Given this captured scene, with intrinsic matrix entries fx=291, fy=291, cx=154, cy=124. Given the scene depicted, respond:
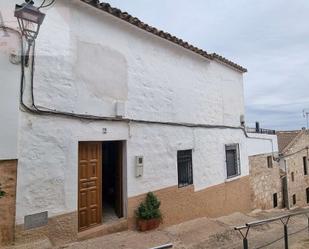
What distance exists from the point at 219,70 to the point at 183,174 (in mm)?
4285

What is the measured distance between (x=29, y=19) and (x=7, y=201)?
2.91m

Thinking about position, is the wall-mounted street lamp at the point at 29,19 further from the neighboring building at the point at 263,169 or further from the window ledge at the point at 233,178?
the neighboring building at the point at 263,169

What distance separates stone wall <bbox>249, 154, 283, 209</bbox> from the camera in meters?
12.4

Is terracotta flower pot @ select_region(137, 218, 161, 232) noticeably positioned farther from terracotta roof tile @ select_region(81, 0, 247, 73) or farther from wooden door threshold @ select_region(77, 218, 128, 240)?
terracotta roof tile @ select_region(81, 0, 247, 73)

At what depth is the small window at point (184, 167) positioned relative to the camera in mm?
8352

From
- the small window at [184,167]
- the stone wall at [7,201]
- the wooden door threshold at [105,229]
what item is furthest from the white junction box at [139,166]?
the stone wall at [7,201]

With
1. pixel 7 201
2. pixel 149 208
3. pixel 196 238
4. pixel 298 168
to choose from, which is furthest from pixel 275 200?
pixel 7 201

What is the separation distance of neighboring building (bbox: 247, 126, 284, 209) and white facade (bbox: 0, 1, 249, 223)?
2.94 metres

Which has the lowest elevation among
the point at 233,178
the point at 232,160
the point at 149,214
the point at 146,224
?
the point at 146,224

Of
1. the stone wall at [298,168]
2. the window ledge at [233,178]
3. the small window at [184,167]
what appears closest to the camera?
the small window at [184,167]

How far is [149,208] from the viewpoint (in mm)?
6949

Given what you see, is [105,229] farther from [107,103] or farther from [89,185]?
[107,103]

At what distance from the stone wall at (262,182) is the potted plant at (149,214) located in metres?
6.50

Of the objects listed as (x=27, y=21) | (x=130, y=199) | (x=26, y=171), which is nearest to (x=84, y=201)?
(x=130, y=199)
